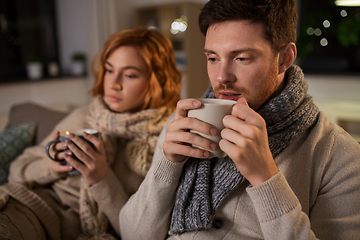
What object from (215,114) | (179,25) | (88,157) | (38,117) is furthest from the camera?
(179,25)

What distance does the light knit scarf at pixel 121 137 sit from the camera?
114 centimetres

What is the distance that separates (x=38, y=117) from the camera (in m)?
1.79

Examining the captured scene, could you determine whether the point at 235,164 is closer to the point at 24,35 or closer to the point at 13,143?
the point at 13,143

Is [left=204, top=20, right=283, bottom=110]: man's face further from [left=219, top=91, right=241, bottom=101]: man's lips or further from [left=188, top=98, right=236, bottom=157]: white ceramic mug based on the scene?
[left=188, top=98, right=236, bottom=157]: white ceramic mug

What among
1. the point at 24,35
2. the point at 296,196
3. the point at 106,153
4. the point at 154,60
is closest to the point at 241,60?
the point at 296,196

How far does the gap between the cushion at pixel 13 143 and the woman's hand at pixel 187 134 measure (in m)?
1.08

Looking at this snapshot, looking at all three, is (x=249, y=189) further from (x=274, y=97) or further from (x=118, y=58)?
(x=118, y=58)

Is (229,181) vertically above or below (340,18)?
below

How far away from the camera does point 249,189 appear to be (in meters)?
0.71

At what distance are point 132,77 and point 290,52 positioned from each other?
667 millimetres

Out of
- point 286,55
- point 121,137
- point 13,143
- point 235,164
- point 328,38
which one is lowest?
point 13,143

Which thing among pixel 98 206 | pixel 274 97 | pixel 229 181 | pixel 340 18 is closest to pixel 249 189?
pixel 229 181

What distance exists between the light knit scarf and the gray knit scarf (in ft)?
1.04

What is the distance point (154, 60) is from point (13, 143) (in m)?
0.88
